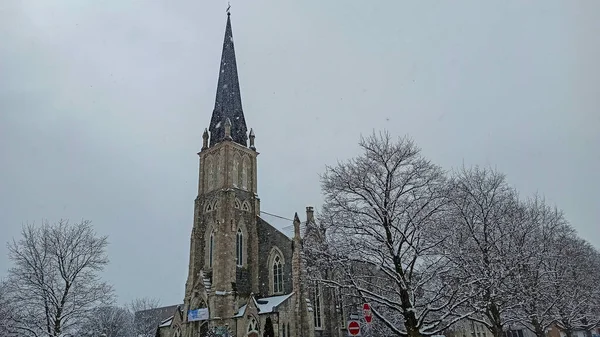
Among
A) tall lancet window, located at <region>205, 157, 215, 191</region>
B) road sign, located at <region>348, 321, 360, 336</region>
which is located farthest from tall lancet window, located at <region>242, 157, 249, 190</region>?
road sign, located at <region>348, 321, 360, 336</region>

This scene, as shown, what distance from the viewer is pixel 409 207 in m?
15.2

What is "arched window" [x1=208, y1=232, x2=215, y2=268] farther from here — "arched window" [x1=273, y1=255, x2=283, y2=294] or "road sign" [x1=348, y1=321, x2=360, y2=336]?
"road sign" [x1=348, y1=321, x2=360, y2=336]

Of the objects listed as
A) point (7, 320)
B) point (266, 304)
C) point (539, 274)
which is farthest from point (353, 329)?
point (7, 320)

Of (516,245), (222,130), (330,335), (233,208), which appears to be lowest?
(330,335)

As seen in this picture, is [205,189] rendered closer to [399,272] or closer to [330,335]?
[330,335]

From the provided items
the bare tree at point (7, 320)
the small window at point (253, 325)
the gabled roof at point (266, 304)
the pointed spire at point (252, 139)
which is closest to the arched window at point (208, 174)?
the pointed spire at point (252, 139)

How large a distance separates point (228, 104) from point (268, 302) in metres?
19.6

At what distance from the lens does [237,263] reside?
1244 inches

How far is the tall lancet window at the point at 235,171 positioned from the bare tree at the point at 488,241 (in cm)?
1993

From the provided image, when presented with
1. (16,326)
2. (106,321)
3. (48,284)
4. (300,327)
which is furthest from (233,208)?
(106,321)

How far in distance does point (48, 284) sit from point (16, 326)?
9.06ft

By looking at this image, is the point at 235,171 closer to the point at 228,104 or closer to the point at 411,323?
the point at 228,104

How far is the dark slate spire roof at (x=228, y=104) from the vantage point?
1490 inches

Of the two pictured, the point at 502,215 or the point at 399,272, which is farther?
the point at 502,215
